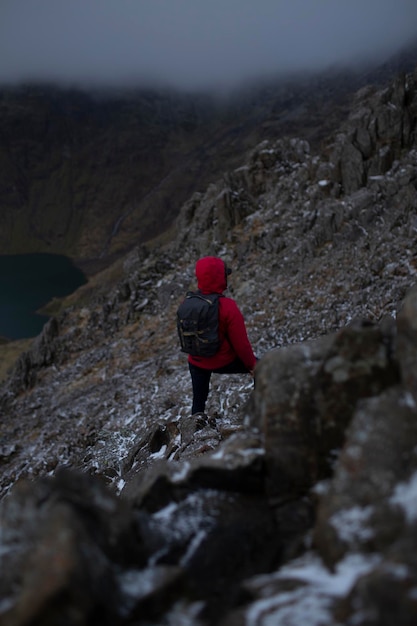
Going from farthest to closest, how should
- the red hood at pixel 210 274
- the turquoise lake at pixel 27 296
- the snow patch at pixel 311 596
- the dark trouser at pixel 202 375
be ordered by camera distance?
1. the turquoise lake at pixel 27 296
2. the dark trouser at pixel 202 375
3. the red hood at pixel 210 274
4. the snow patch at pixel 311 596

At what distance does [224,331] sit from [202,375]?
4.46 feet

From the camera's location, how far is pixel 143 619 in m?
3.38

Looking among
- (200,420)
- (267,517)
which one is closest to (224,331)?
(200,420)

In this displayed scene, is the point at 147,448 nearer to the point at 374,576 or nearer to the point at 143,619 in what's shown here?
the point at 143,619

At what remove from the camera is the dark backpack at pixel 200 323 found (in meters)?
7.95

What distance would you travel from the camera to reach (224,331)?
826cm

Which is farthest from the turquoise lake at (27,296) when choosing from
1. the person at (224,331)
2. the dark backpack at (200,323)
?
the dark backpack at (200,323)

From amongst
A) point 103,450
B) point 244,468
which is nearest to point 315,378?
point 244,468

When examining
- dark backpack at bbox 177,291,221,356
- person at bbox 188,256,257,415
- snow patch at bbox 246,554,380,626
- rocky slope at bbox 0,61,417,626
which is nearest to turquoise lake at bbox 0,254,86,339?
person at bbox 188,256,257,415

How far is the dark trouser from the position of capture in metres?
8.72

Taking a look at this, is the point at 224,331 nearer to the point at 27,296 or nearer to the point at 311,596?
the point at 311,596

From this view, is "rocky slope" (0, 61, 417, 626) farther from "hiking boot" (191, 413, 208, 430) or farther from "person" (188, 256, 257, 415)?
"person" (188, 256, 257, 415)

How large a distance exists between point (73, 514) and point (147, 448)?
26.1ft

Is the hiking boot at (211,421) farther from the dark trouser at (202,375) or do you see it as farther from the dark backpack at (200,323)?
the dark backpack at (200,323)
